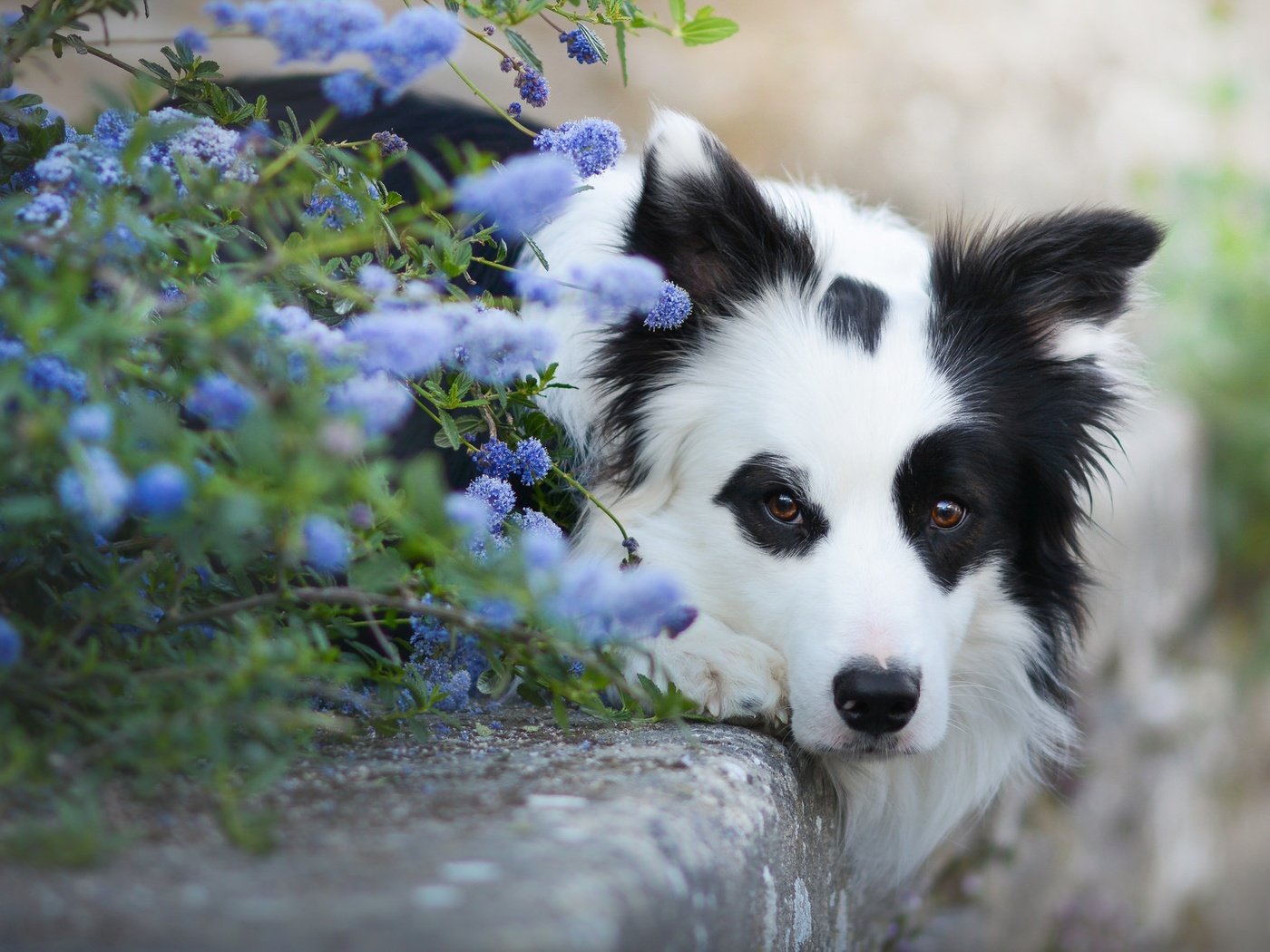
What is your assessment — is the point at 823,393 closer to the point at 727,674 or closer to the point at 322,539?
the point at 727,674

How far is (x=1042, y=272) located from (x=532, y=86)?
1189mm

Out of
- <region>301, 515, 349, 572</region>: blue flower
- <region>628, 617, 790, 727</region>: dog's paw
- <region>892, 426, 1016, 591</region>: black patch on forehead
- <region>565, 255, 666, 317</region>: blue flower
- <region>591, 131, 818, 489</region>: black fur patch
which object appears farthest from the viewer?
<region>591, 131, 818, 489</region>: black fur patch

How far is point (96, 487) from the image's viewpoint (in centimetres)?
107

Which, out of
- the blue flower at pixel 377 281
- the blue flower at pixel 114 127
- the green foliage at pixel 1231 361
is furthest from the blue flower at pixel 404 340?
the green foliage at pixel 1231 361

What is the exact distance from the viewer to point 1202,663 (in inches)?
223

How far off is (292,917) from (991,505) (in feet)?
5.98

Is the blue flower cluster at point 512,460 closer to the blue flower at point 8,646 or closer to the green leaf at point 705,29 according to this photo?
the green leaf at point 705,29

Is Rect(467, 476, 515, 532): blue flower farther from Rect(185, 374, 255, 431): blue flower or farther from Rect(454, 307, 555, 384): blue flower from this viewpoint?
Rect(185, 374, 255, 431): blue flower

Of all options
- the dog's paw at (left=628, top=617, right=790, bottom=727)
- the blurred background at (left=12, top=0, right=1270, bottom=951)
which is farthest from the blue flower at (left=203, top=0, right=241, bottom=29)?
the blurred background at (left=12, top=0, right=1270, bottom=951)

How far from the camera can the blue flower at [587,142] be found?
6.28 feet

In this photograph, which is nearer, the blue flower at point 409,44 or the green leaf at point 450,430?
the blue flower at point 409,44

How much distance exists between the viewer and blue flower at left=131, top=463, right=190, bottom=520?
3.56 ft

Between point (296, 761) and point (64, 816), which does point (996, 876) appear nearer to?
point (296, 761)

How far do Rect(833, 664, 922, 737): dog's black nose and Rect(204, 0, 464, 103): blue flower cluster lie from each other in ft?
3.95
